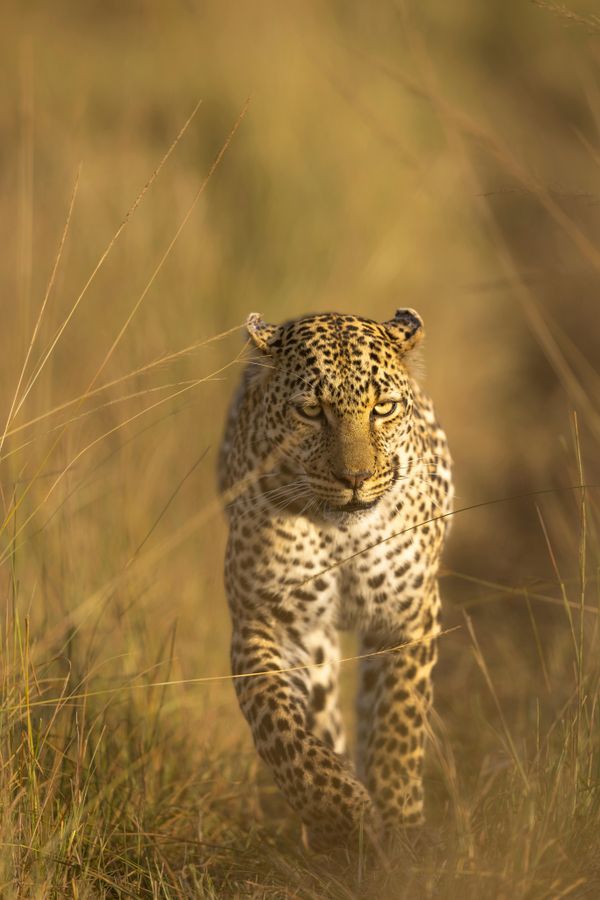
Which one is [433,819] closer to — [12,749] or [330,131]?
[12,749]

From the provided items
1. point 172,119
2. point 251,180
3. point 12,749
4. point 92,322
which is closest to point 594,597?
point 12,749

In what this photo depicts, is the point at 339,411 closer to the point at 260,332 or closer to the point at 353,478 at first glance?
the point at 353,478

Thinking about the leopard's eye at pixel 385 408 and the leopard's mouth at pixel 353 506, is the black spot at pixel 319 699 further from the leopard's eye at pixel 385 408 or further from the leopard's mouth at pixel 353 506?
the leopard's eye at pixel 385 408

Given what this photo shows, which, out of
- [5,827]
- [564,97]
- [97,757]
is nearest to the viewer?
[5,827]

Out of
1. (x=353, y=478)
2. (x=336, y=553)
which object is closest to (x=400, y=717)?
(x=336, y=553)

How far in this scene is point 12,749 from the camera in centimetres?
453

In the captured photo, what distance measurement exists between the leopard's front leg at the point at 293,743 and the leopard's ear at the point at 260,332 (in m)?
1.01

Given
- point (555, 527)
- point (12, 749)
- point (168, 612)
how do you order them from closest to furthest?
point (12, 749) → point (168, 612) → point (555, 527)

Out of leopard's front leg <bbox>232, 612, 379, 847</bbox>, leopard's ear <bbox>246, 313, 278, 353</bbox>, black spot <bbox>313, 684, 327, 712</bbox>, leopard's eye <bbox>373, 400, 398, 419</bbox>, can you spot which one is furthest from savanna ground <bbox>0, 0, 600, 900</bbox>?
leopard's eye <bbox>373, 400, 398, 419</bbox>

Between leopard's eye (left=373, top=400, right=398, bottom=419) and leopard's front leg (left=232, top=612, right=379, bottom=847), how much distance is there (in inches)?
34.9

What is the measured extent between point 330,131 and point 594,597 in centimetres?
783

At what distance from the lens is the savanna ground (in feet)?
14.6

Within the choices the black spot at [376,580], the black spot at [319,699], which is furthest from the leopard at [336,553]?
the black spot at [319,699]

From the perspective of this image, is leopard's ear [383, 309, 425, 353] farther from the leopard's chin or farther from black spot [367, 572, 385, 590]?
black spot [367, 572, 385, 590]
